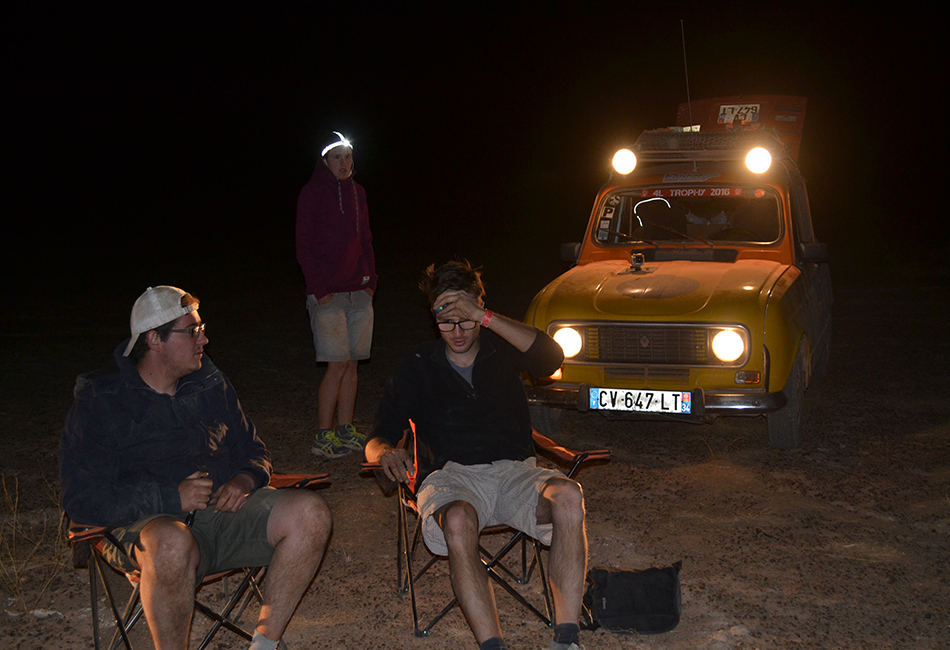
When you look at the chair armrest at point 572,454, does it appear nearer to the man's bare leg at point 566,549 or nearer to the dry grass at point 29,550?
the man's bare leg at point 566,549

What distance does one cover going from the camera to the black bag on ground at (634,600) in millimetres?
3592

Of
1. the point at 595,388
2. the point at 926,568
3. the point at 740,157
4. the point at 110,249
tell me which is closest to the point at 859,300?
the point at 740,157

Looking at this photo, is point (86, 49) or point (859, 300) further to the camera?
point (86, 49)

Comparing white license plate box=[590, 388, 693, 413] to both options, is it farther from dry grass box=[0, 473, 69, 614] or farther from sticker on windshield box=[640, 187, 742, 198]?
dry grass box=[0, 473, 69, 614]

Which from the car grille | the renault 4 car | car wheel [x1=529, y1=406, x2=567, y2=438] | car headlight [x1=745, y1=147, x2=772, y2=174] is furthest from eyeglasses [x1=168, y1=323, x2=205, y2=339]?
car headlight [x1=745, y1=147, x2=772, y2=174]

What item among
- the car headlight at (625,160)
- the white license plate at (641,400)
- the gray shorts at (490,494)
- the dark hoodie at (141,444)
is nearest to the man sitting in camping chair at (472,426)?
the gray shorts at (490,494)

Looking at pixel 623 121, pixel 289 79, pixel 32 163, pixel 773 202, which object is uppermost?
pixel 289 79

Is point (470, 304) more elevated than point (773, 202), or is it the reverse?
point (773, 202)

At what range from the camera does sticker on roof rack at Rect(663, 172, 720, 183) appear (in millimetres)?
6879

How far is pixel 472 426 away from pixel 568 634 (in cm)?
101

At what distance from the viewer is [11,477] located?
5.73 meters

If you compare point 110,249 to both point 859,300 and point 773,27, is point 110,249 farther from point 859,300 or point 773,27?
point 773,27

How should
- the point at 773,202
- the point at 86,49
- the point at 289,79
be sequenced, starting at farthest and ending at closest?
the point at 289,79, the point at 86,49, the point at 773,202

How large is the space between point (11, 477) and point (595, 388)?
3896mm
